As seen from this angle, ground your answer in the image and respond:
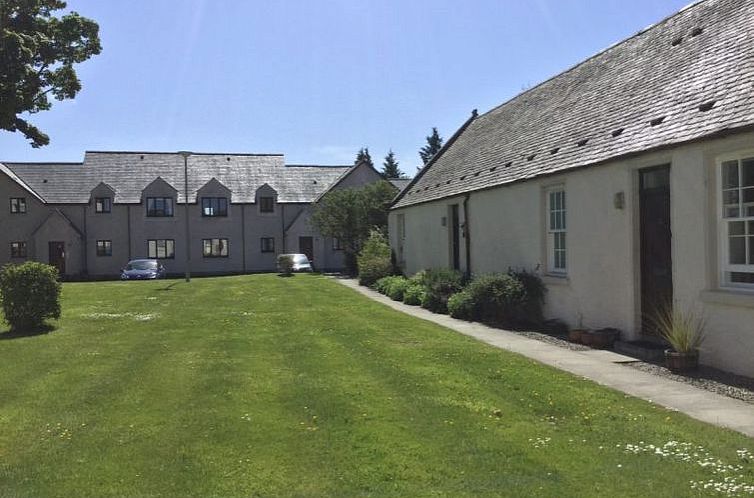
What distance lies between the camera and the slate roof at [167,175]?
50.7m

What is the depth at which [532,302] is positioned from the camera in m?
14.9

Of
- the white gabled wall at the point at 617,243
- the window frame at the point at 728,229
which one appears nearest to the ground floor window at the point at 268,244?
the white gabled wall at the point at 617,243

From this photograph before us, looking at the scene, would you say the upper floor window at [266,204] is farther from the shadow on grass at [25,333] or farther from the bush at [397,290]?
the shadow on grass at [25,333]

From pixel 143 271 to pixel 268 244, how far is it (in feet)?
42.9

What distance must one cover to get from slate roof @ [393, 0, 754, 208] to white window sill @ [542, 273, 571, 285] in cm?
235

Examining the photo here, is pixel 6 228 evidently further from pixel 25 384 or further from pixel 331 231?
pixel 25 384

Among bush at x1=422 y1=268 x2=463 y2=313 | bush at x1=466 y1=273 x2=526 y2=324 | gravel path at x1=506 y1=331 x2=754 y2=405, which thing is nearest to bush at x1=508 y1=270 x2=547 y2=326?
bush at x1=466 y1=273 x2=526 y2=324

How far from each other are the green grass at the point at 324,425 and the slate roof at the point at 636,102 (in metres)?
4.48

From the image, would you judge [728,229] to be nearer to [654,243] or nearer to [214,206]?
[654,243]

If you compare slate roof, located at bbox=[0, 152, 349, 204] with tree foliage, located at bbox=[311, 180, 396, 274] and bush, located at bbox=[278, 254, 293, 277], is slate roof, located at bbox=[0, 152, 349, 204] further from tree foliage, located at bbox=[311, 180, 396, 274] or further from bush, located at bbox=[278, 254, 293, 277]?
bush, located at bbox=[278, 254, 293, 277]

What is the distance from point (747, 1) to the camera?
38.1 feet

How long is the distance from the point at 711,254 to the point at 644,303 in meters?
2.27

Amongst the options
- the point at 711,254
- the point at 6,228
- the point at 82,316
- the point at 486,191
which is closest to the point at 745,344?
the point at 711,254

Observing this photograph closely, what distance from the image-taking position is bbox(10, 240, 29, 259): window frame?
48.5 meters
